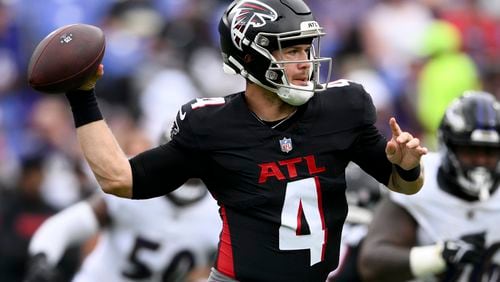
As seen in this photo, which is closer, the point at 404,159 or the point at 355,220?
the point at 404,159

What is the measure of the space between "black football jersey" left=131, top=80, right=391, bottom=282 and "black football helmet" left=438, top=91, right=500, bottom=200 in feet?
4.96

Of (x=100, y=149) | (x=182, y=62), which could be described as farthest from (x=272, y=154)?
(x=182, y=62)

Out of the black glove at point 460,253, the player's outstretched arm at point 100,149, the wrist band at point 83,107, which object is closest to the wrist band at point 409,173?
the player's outstretched arm at point 100,149

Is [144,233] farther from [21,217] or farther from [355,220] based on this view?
[21,217]

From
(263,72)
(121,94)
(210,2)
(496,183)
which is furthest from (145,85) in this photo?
(263,72)

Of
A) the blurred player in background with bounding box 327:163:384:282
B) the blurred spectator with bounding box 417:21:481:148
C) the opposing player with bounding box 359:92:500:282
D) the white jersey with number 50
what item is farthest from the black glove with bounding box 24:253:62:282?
the blurred spectator with bounding box 417:21:481:148

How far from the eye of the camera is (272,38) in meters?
5.16

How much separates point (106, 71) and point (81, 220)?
5532mm

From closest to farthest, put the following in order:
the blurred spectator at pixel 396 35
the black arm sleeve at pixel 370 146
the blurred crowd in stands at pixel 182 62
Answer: the black arm sleeve at pixel 370 146 → the blurred crowd in stands at pixel 182 62 → the blurred spectator at pixel 396 35

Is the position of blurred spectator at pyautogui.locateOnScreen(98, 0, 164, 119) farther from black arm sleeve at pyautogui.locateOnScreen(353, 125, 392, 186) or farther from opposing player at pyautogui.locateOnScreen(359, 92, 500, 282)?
black arm sleeve at pyautogui.locateOnScreen(353, 125, 392, 186)

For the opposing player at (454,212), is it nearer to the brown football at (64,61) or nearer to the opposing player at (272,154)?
the opposing player at (272,154)

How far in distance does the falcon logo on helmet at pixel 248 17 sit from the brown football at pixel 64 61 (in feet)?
1.58

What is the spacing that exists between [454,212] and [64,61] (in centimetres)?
239

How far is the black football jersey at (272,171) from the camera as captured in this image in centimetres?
511
